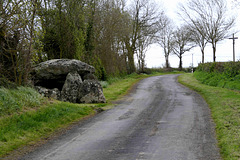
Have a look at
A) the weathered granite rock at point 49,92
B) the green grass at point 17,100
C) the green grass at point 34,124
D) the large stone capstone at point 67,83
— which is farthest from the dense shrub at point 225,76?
the green grass at point 17,100

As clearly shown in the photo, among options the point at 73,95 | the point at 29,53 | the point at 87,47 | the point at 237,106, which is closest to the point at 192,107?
the point at 237,106

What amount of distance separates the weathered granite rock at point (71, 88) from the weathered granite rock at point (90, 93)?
30 centimetres

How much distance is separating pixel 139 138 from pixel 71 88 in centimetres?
801

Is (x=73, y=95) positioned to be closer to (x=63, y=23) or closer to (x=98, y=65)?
(x=63, y=23)

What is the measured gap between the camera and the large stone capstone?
14836 millimetres

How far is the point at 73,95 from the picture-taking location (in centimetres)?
1491

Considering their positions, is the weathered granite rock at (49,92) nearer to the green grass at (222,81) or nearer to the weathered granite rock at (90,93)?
the weathered granite rock at (90,93)

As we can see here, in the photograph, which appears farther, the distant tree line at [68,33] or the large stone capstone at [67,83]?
the large stone capstone at [67,83]

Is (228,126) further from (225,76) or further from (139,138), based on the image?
(225,76)

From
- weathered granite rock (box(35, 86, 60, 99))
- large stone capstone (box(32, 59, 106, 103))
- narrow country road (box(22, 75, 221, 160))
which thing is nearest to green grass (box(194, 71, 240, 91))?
narrow country road (box(22, 75, 221, 160))

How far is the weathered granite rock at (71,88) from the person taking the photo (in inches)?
583

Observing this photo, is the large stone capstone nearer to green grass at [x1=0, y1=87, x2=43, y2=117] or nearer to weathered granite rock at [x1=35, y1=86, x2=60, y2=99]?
weathered granite rock at [x1=35, y1=86, x2=60, y2=99]

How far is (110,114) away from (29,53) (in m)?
4.61

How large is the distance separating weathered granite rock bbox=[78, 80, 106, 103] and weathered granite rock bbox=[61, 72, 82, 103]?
0.30 metres
